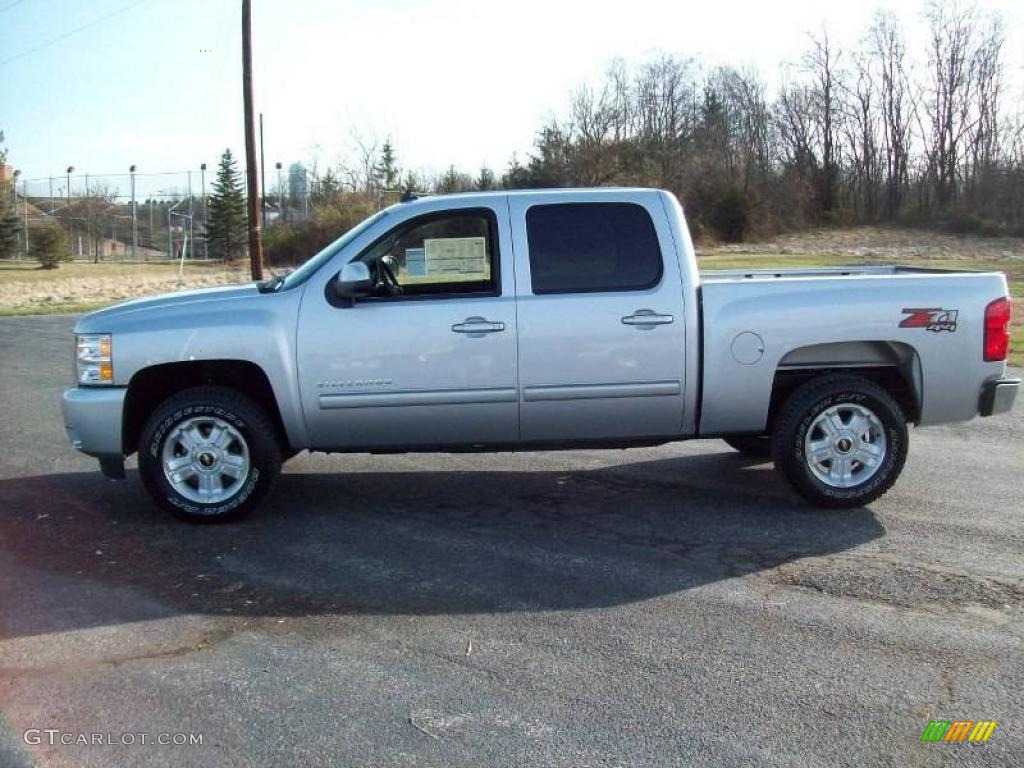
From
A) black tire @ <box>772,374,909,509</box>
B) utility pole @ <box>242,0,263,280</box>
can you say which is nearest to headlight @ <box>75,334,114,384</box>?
black tire @ <box>772,374,909,509</box>

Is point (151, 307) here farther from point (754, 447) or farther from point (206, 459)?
point (754, 447)

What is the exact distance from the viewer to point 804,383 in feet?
21.7

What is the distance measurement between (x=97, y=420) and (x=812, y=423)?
435 cm

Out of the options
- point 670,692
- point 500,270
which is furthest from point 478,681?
point 500,270

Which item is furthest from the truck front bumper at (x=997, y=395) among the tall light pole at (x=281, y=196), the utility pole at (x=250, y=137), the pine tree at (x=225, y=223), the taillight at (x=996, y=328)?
the pine tree at (x=225, y=223)

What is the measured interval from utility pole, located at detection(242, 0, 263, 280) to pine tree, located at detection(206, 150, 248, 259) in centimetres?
2794

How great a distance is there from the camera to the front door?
6242 mm

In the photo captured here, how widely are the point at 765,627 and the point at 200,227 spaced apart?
165ft

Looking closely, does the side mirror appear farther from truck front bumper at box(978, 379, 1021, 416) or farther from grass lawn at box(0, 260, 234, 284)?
Result: grass lawn at box(0, 260, 234, 284)

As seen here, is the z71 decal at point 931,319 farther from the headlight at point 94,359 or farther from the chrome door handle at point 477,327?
the headlight at point 94,359

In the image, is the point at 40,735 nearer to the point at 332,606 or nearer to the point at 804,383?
the point at 332,606

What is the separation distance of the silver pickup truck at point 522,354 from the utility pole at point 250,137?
18030 mm

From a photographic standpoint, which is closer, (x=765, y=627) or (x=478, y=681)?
(x=478, y=681)

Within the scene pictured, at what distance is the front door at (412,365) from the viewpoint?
20.5 ft
